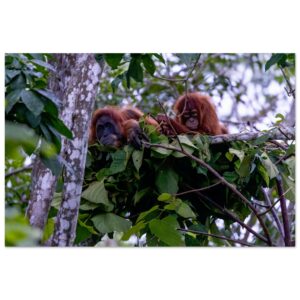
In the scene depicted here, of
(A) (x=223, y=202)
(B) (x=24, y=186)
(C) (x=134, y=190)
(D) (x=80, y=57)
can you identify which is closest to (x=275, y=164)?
(A) (x=223, y=202)

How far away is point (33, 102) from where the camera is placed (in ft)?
7.41

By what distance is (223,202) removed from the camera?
3.65 m

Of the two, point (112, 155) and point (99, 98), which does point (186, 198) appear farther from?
point (99, 98)

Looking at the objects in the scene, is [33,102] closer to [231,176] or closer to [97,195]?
[97,195]

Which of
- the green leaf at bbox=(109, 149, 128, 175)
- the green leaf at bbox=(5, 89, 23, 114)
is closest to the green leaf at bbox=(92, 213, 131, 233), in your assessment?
the green leaf at bbox=(109, 149, 128, 175)

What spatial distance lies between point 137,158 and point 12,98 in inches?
47.9

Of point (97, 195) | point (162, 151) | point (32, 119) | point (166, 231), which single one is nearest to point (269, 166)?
point (162, 151)

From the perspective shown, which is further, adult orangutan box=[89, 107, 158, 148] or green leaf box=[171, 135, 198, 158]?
adult orangutan box=[89, 107, 158, 148]

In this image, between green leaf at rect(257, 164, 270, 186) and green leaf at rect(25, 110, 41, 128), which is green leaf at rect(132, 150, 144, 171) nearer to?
green leaf at rect(257, 164, 270, 186)

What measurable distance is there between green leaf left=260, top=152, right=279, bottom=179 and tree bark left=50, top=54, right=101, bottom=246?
38.3 inches

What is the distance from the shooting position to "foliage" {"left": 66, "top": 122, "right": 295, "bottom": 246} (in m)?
Answer: 3.36

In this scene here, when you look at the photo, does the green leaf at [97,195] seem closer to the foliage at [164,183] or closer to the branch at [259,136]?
the foliage at [164,183]

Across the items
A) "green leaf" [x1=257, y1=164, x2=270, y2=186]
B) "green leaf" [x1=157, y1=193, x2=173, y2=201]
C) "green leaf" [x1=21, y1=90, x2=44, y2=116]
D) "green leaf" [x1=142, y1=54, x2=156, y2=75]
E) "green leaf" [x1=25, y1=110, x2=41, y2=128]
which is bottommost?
"green leaf" [x1=157, y1=193, x2=173, y2=201]

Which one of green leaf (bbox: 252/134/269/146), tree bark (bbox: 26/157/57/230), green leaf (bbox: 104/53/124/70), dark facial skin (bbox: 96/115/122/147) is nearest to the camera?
tree bark (bbox: 26/157/57/230)
